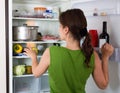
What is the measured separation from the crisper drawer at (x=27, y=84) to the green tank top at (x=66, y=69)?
109 cm

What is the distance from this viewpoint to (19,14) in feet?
6.65

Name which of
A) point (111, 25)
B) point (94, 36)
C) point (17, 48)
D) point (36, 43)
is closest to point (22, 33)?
point (17, 48)

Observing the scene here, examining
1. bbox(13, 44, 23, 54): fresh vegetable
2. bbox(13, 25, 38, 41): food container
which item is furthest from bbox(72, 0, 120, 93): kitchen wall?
bbox(13, 44, 23, 54): fresh vegetable

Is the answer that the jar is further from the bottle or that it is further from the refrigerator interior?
the refrigerator interior

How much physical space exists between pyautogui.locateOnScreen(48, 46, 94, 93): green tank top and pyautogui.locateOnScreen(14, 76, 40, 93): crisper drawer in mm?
1091

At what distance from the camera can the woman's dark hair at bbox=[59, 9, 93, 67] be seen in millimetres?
1123

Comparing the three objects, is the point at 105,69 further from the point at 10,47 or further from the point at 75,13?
the point at 10,47

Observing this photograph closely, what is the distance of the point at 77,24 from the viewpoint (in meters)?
1.12

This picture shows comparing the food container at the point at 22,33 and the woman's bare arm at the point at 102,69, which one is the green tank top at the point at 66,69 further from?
the food container at the point at 22,33

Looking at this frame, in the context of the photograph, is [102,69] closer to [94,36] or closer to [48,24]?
[94,36]

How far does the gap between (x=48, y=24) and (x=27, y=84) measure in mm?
696

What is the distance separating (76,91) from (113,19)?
49 centimetres

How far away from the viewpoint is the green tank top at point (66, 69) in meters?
1.13
